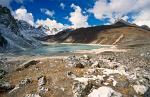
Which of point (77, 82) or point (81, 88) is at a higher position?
point (77, 82)

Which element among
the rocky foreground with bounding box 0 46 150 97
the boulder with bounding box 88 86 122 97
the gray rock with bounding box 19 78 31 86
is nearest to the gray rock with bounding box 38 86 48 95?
the rocky foreground with bounding box 0 46 150 97

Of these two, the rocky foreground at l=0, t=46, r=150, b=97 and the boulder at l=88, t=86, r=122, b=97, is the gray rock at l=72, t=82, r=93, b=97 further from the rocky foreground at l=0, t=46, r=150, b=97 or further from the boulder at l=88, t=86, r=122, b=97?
the boulder at l=88, t=86, r=122, b=97

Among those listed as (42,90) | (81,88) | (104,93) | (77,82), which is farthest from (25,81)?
(104,93)

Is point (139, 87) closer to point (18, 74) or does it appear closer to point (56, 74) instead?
point (56, 74)

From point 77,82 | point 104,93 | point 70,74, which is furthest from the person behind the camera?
point 70,74

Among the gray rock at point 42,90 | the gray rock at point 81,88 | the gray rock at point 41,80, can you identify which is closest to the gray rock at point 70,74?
the gray rock at point 81,88

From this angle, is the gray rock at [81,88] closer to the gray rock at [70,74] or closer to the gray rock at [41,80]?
the gray rock at [70,74]

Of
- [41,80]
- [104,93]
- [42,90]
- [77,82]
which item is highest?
[41,80]

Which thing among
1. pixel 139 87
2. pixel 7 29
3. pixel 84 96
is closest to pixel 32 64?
pixel 84 96

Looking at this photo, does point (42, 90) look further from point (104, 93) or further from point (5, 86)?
point (104, 93)

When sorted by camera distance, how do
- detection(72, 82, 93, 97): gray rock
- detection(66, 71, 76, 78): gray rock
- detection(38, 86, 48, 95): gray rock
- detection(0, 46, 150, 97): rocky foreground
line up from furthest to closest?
detection(66, 71, 76, 78): gray rock → detection(38, 86, 48, 95): gray rock → detection(0, 46, 150, 97): rocky foreground → detection(72, 82, 93, 97): gray rock

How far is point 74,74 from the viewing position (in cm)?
1831

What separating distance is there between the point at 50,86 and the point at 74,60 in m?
4.36

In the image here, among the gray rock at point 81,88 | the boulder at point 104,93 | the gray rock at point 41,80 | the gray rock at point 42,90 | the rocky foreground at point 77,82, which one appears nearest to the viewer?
the boulder at point 104,93
